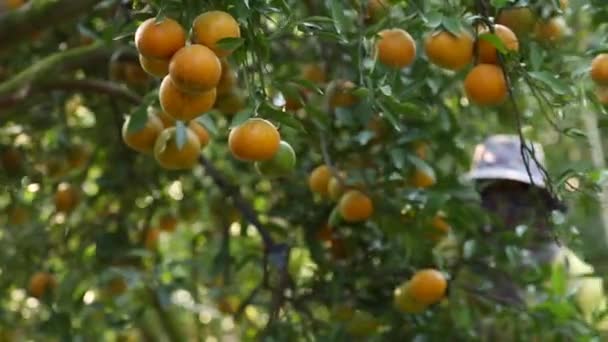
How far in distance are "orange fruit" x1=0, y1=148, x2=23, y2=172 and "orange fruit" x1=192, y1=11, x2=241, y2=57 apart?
115cm

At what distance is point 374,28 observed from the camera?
1.30 m

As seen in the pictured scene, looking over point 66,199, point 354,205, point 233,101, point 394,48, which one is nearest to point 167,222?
point 66,199

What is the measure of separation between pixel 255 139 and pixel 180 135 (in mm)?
295

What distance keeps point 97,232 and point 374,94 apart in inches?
42.6

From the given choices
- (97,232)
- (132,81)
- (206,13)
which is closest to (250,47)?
(206,13)

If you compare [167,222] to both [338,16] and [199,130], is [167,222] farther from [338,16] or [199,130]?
[338,16]

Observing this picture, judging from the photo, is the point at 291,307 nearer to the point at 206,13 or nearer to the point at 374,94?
the point at 374,94

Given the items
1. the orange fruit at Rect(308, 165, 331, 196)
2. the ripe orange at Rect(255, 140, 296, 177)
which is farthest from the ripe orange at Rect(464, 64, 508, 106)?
the orange fruit at Rect(308, 165, 331, 196)

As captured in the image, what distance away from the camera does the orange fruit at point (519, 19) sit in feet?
4.46

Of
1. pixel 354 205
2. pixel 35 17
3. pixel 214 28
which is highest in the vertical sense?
pixel 214 28

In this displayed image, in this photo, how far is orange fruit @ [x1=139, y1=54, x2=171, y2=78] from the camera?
105 cm

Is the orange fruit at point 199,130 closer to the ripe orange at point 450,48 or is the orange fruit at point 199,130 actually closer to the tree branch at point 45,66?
the ripe orange at point 450,48

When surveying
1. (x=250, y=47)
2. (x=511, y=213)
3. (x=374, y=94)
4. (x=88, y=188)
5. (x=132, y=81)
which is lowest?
(x=88, y=188)

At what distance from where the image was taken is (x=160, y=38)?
1015 millimetres
